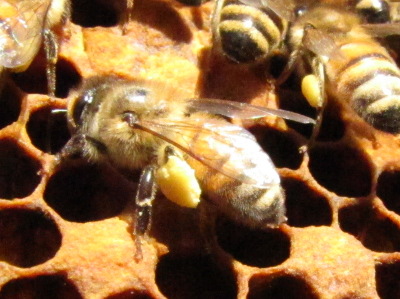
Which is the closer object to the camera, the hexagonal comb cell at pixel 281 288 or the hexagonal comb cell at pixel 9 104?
the hexagonal comb cell at pixel 281 288

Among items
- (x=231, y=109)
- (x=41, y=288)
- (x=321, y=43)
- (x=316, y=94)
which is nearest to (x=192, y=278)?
(x=41, y=288)

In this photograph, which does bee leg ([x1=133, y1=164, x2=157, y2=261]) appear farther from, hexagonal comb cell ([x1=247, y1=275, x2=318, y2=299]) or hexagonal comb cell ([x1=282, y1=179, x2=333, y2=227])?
hexagonal comb cell ([x1=282, y1=179, x2=333, y2=227])

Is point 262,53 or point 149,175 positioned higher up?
point 262,53

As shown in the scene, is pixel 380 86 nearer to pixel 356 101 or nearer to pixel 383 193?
pixel 356 101

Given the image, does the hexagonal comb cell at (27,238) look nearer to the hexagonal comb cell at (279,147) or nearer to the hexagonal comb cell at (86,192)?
the hexagonal comb cell at (86,192)

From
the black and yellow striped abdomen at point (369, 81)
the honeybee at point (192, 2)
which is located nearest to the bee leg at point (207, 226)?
the black and yellow striped abdomen at point (369, 81)

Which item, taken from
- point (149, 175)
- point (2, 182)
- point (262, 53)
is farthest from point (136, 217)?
point (262, 53)

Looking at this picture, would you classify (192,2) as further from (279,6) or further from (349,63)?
(349,63)
